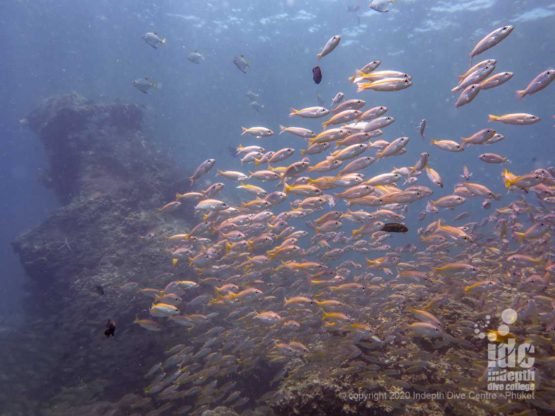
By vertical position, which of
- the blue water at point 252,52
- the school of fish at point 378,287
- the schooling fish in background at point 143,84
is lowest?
the school of fish at point 378,287

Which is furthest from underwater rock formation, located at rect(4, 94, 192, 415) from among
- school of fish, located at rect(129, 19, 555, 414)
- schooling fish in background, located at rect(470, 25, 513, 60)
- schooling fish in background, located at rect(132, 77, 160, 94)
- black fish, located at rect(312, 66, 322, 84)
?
schooling fish in background, located at rect(470, 25, 513, 60)

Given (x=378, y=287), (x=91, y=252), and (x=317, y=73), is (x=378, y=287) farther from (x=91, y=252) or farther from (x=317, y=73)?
(x=91, y=252)

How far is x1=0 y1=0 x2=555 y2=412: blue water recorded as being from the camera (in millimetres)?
32875

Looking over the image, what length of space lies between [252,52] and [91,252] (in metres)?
34.7

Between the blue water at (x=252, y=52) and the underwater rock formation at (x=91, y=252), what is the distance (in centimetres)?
603

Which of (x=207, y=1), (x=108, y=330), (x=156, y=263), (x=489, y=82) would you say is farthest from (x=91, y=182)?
(x=207, y=1)

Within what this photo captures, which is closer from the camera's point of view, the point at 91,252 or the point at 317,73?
the point at 317,73

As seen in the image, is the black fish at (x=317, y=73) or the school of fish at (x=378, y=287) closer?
the school of fish at (x=378, y=287)

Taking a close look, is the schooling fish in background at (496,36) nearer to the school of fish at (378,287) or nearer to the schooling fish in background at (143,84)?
the school of fish at (378,287)

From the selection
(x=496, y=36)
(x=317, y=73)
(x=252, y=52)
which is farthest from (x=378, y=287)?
(x=252, y=52)

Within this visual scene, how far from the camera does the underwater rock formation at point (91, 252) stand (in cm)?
1048

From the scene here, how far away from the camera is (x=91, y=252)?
15.0m

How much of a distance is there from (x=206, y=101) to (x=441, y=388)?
67.7m

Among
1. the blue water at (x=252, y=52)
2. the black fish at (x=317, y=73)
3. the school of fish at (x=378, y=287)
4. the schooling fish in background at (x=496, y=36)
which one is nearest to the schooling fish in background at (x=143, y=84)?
the school of fish at (x=378, y=287)
